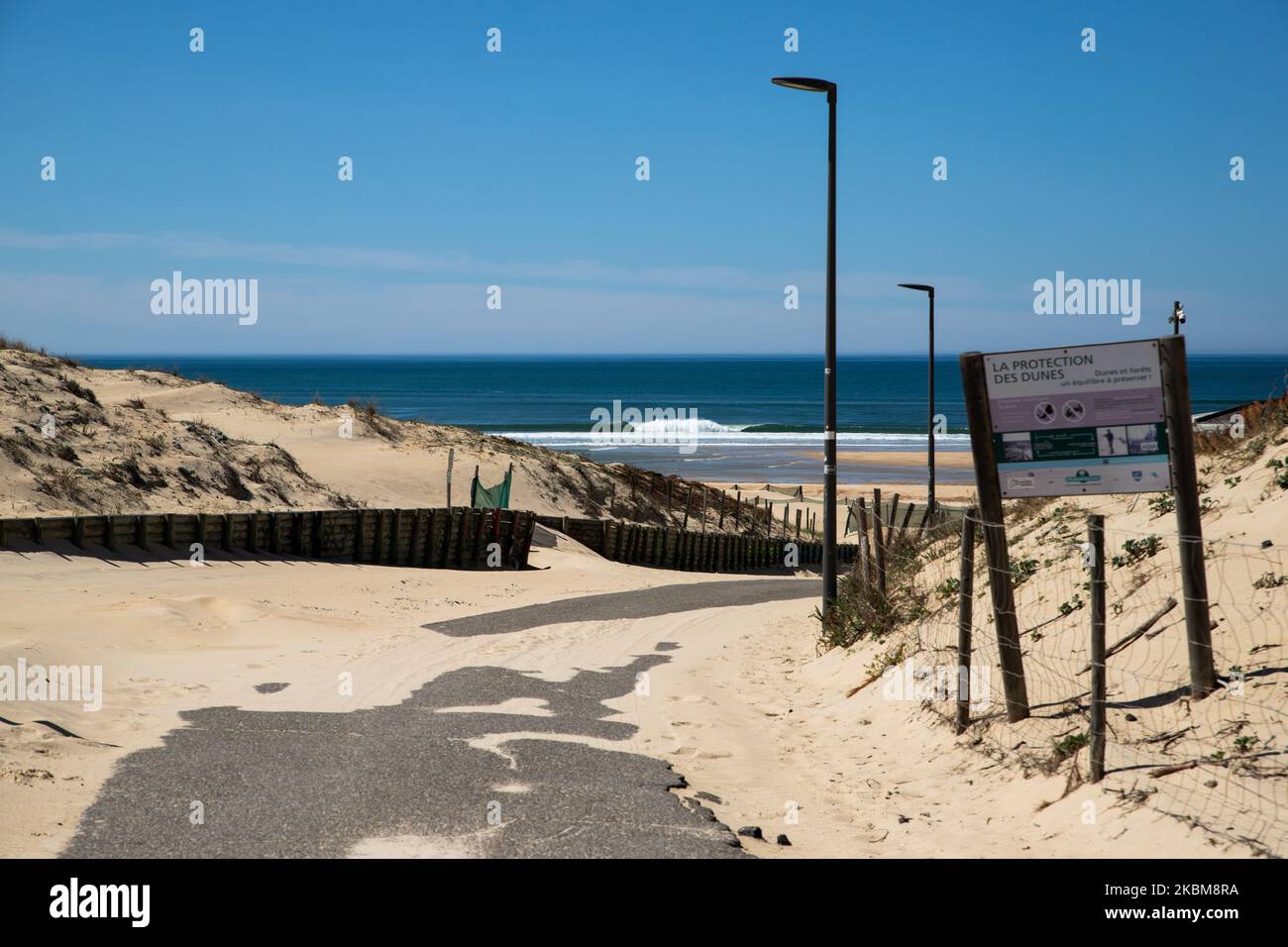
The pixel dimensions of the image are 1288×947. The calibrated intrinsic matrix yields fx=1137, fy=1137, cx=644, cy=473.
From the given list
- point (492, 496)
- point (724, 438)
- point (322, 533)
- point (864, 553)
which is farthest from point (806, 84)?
point (724, 438)

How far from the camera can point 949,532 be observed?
15703mm

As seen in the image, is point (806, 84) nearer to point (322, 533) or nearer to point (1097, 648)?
point (1097, 648)

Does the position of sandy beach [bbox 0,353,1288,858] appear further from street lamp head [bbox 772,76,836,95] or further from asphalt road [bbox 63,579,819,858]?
street lamp head [bbox 772,76,836,95]

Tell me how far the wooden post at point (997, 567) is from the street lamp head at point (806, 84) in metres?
7.41

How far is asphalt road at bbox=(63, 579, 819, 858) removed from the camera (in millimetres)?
6914

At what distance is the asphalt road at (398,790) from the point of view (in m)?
6.91

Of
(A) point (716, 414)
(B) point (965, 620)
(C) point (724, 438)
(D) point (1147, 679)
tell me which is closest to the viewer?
(D) point (1147, 679)

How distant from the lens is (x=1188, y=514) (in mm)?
8273

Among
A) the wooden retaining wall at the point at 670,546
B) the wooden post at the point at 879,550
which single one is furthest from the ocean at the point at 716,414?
the wooden post at the point at 879,550

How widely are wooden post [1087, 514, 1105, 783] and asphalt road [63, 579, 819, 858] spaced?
2.44m

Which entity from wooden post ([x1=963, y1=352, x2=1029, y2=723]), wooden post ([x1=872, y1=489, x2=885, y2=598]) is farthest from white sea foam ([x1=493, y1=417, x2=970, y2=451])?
wooden post ([x1=963, y1=352, x2=1029, y2=723])

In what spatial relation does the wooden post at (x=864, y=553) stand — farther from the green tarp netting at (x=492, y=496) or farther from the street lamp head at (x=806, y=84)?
the green tarp netting at (x=492, y=496)

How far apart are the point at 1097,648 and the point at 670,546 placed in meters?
29.1
